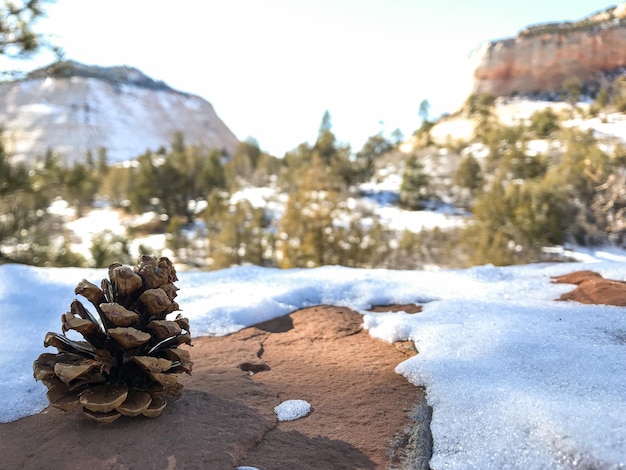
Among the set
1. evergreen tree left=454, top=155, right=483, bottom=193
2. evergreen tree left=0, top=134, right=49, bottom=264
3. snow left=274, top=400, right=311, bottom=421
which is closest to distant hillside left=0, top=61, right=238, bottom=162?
evergreen tree left=454, top=155, right=483, bottom=193

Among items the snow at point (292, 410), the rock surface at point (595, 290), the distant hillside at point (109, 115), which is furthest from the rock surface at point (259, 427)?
the distant hillside at point (109, 115)

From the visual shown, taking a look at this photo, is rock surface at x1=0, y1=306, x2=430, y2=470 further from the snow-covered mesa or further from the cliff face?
the cliff face

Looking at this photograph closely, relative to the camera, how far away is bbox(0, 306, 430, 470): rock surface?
1002mm

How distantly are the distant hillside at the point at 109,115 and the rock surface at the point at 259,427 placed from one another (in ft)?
221

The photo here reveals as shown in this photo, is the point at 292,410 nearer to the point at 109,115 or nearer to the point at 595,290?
the point at 595,290

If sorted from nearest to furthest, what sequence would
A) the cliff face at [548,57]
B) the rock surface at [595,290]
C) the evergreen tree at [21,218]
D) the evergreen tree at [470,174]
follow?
the rock surface at [595,290]
the evergreen tree at [21,218]
the evergreen tree at [470,174]
the cliff face at [548,57]

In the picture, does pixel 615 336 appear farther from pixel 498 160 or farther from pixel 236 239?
pixel 498 160

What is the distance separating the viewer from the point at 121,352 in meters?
1.25

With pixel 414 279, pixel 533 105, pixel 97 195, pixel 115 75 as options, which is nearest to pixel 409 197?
pixel 414 279

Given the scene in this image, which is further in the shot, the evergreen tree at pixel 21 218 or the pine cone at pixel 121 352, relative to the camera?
the evergreen tree at pixel 21 218

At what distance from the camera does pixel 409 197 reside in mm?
23516

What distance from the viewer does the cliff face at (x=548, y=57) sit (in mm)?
48438

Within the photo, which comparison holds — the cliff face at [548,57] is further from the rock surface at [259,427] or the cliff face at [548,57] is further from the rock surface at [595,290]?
the rock surface at [259,427]

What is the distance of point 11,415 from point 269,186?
30697mm
